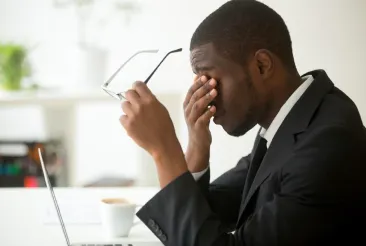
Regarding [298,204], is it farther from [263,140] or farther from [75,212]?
[75,212]

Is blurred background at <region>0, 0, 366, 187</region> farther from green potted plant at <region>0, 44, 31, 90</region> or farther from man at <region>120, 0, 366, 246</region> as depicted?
man at <region>120, 0, 366, 246</region>

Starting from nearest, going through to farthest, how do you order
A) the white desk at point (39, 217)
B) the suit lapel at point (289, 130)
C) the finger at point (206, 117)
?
the suit lapel at point (289, 130) < the finger at point (206, 117) < the white desk at point (39, 217)

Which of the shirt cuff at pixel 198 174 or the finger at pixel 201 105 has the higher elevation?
the finger at pixel 201 105

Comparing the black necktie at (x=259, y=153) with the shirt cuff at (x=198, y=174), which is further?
the shirt cuff at (x=198, y=174)

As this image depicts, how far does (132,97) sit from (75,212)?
76cm

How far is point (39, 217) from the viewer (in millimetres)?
1773

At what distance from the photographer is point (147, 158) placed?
192cm

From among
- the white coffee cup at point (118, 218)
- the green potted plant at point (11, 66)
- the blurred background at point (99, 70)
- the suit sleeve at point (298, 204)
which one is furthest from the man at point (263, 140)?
the green potted plant at point (11, 66)

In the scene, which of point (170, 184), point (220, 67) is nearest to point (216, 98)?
point (220, 67)

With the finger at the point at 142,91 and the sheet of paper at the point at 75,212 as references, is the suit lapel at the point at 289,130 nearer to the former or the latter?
the finger at the point at 142,91

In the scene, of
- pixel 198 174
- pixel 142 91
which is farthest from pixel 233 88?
pixel 198 174

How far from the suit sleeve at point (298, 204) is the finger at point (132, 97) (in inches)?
7.3

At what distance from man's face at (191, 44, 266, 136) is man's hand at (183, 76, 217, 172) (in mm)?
19

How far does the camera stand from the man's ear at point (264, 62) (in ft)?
3.74
